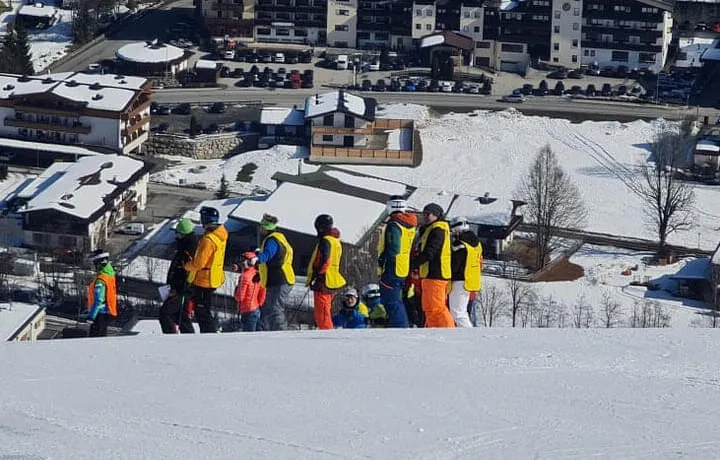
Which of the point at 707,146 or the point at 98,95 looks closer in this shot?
the point at 707,146

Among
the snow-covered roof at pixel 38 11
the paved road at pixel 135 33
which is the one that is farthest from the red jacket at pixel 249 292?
the snow-covered roof at pixel 38 11

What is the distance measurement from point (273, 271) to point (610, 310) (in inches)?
361

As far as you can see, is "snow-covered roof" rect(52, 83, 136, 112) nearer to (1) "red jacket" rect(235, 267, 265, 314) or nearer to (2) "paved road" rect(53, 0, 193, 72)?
(2) "paved road" rect(53, 0, 193, 72)

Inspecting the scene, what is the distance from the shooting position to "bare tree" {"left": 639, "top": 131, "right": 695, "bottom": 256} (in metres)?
18.6

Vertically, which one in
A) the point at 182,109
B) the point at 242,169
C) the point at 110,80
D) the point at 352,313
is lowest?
the point at 242,169

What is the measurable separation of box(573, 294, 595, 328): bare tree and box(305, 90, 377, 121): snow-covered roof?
7.07 m

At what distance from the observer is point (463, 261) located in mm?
6547

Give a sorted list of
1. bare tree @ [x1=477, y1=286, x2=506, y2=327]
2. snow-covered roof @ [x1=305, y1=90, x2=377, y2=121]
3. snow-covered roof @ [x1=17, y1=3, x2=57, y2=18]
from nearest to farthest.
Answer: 1. bare tree @ [x1=477, y1=286, x2=506, y2=327]
2. snow-covered roof @ [x1=305, y1=90, x2=377, y2=121]
3. snow-covered roof @ [x1=17, y1=3, x2=57, y2=18]

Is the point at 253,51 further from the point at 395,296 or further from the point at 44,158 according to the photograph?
the point at 395,296

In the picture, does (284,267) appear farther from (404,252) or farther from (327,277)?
(404,252)

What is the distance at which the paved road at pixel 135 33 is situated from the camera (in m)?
27.2

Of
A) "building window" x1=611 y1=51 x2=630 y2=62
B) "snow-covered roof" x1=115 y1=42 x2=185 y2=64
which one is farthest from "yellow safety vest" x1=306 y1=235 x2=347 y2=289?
"building window" x1=611 y1=51 x2=630 y2=62

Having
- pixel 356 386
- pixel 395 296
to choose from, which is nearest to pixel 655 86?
pixel 395 296

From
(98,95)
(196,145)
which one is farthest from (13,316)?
(98,95)
